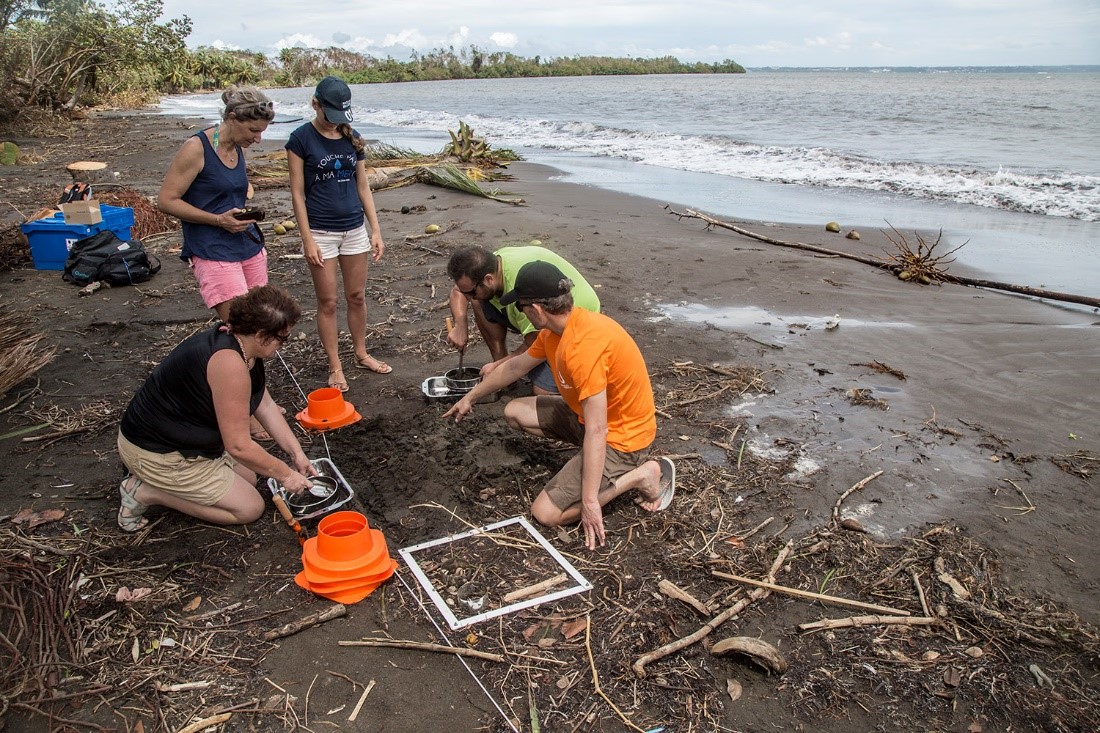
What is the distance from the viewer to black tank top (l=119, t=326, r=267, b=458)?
3.23 meters

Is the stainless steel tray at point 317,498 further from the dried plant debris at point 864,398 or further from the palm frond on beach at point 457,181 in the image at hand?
the palm frond on beach at point 457,181

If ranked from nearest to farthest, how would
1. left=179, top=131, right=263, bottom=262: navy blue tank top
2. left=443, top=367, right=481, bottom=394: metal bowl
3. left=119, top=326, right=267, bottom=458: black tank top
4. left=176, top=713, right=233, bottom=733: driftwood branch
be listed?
left=176, top=713, right=233, bottom=733: driftwood branch
left=119, top=326, right=267, bottom=458: black tank top
left=179, top=131, right=263, bottom=262: navy blue tank top
left=443, top=367, right=481, bottom=394: metal bowl

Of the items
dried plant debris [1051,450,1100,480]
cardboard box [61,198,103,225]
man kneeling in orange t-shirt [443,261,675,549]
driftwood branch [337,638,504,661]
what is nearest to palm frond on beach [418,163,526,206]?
cardboard box [61,198,103,225]

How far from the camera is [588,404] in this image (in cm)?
335

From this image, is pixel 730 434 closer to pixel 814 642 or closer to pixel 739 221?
pixel 814 642

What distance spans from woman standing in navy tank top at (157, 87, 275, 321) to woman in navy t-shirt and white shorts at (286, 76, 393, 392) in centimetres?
42

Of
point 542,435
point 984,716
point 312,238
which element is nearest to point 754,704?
point 984,716

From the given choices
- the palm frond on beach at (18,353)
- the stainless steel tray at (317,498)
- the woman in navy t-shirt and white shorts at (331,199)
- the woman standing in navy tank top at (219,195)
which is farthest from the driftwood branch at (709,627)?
the palm frond on beach at (18,353)

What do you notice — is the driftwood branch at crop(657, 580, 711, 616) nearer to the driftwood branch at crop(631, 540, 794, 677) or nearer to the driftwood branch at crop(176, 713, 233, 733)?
the driftwood branch at crop(631, 540, 794, 677)

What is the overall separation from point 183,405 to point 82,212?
225 inches

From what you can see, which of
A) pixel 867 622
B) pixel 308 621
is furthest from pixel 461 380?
pixel 867 622

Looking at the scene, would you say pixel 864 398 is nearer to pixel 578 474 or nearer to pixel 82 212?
pixel 578 474

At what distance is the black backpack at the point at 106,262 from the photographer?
7.35 meters

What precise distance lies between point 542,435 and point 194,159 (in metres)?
2.61
